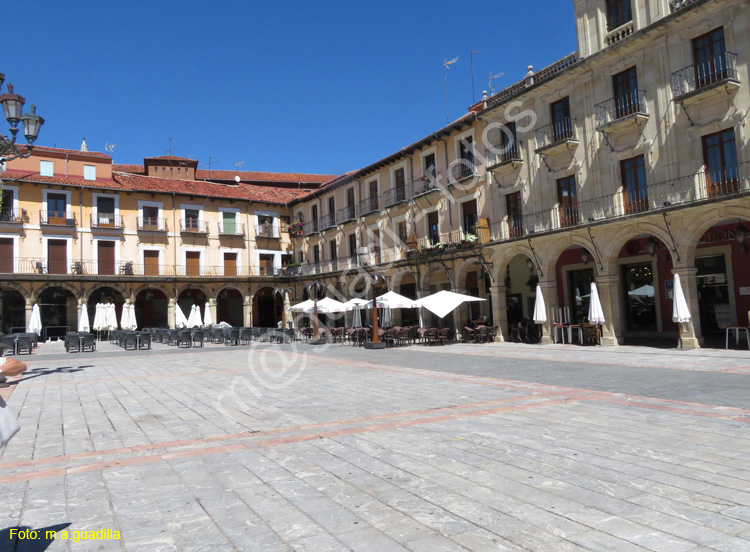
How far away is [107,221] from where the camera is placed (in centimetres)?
3394

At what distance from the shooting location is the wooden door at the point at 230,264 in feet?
124

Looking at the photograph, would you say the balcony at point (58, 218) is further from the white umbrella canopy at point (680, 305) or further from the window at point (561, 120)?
the white umbrella canopy at point (680, 305)

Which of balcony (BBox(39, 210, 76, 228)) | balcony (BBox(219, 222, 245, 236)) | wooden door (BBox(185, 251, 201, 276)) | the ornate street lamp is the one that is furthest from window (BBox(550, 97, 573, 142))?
balcony (BBox(39, 210, 76, 228))

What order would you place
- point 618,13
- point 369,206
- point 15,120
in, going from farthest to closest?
point 369,206, point 618,13, point 15,120

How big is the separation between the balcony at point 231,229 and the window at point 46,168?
10.8 metres

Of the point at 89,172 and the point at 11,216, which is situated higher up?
the point at 89,172

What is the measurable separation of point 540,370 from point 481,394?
11.4 ft

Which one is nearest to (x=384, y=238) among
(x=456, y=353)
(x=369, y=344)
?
(x=369, y=344)

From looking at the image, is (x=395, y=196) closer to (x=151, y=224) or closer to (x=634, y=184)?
(x=634, y=184)

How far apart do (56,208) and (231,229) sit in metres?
10.9

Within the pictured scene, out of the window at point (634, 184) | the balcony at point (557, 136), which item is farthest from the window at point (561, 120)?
the window at point (634, 184)

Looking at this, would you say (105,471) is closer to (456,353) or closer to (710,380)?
(710,380)

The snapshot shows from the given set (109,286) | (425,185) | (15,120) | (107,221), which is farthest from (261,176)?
(15,120)

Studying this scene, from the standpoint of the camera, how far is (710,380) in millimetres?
9000
